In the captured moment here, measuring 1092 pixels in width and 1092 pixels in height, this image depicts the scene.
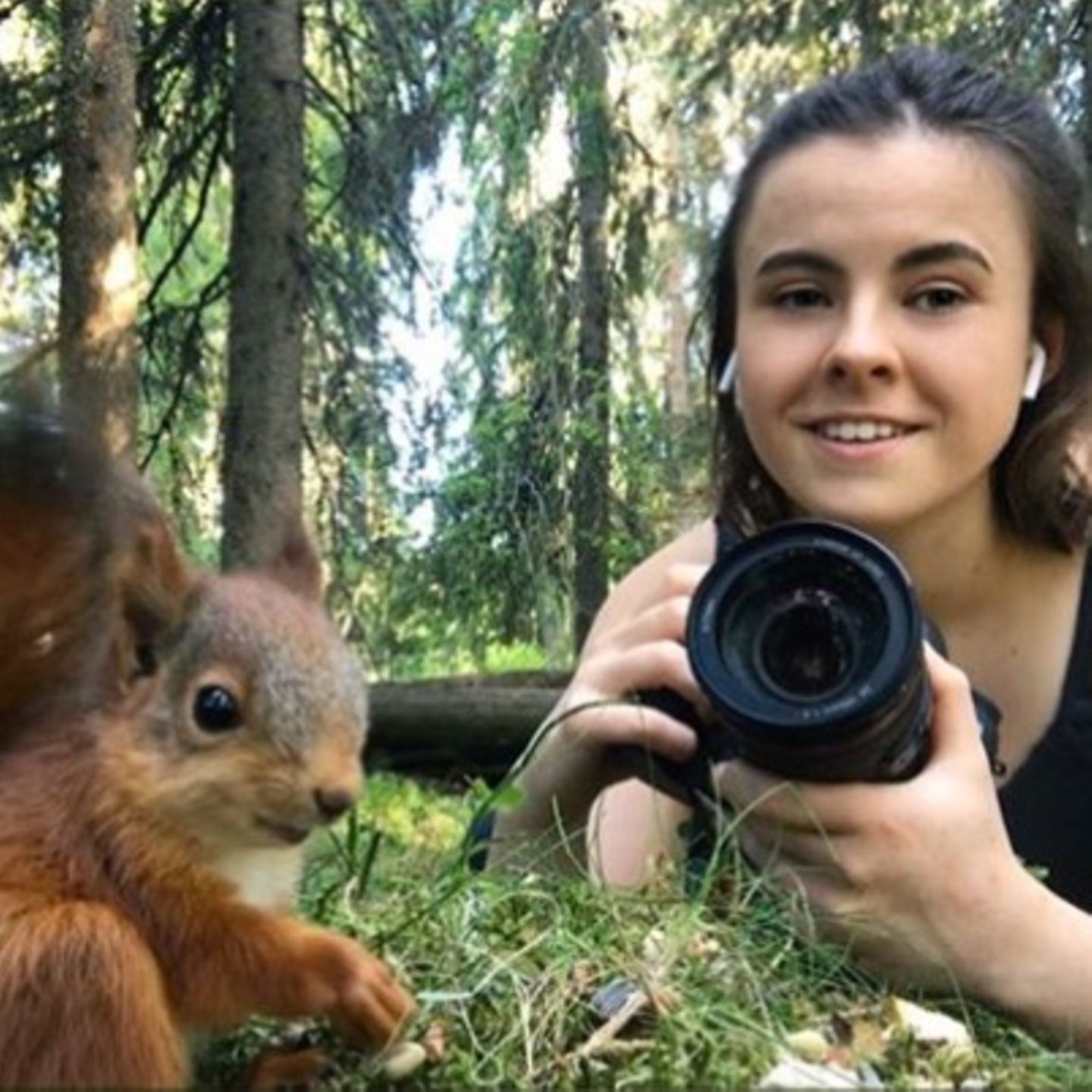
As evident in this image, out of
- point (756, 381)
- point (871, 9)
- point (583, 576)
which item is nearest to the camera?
point (756, 381)

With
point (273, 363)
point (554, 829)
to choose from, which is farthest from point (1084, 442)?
point (273, 363)

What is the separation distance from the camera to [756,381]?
1662mm

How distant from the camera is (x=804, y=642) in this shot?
51.3 inches

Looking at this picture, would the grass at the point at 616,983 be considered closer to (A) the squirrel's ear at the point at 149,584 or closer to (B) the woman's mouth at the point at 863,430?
(A) the squirrel's ear at the point at 149,584

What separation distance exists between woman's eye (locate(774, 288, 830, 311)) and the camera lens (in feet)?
1.36

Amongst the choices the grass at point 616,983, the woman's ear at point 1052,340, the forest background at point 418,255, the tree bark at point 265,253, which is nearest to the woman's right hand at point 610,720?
the grass at point 616,983

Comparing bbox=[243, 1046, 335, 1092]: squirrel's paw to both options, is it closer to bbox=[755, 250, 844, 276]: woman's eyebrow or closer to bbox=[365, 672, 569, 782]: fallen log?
bbox=[755, 250, 844, 276]: woman's eyebrow

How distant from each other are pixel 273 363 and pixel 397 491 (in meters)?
0.96

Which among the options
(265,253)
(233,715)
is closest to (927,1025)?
(233,715)

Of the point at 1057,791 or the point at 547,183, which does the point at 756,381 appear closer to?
the point at 1057,791

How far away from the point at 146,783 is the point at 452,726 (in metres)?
3.84

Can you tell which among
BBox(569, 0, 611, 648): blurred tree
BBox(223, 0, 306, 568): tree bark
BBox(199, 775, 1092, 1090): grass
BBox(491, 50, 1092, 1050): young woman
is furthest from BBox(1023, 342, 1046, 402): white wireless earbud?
BBox(569, 0, 611, 648): blurred tree

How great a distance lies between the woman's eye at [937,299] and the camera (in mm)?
1585

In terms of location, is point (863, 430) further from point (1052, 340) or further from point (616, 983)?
point (616, 983)
